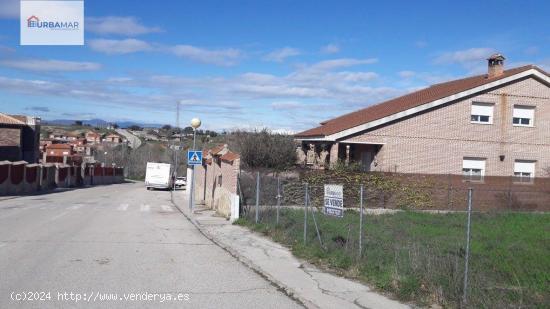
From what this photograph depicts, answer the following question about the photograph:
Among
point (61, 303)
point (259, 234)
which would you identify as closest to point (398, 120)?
point (259, 234)

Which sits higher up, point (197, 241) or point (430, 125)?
point (430, 125)

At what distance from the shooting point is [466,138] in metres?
29.0

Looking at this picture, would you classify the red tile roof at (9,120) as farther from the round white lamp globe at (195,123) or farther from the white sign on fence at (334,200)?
the white sign on fence at (334,200)

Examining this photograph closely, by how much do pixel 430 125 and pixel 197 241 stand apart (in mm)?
17223

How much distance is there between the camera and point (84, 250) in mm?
12109

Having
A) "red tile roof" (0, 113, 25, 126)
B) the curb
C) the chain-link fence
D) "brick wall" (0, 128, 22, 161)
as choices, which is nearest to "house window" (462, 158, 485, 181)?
the chain-link fence

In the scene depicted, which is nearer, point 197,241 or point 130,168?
point 197,241

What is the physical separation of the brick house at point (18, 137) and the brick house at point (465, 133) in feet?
147

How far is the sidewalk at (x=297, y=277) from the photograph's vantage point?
8.06 metres

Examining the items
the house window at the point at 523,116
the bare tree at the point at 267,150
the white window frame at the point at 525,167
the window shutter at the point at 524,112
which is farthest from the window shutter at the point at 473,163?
the bare tree at the point at 267,150

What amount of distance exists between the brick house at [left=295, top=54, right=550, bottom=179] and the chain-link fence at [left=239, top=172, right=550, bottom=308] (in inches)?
128

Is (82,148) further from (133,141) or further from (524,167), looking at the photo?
(524,167)

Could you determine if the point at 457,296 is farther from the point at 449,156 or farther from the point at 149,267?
the point at 449,156

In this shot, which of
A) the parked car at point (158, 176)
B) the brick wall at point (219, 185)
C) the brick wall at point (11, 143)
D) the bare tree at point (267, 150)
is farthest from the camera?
the brick wall at point (11, 143)
